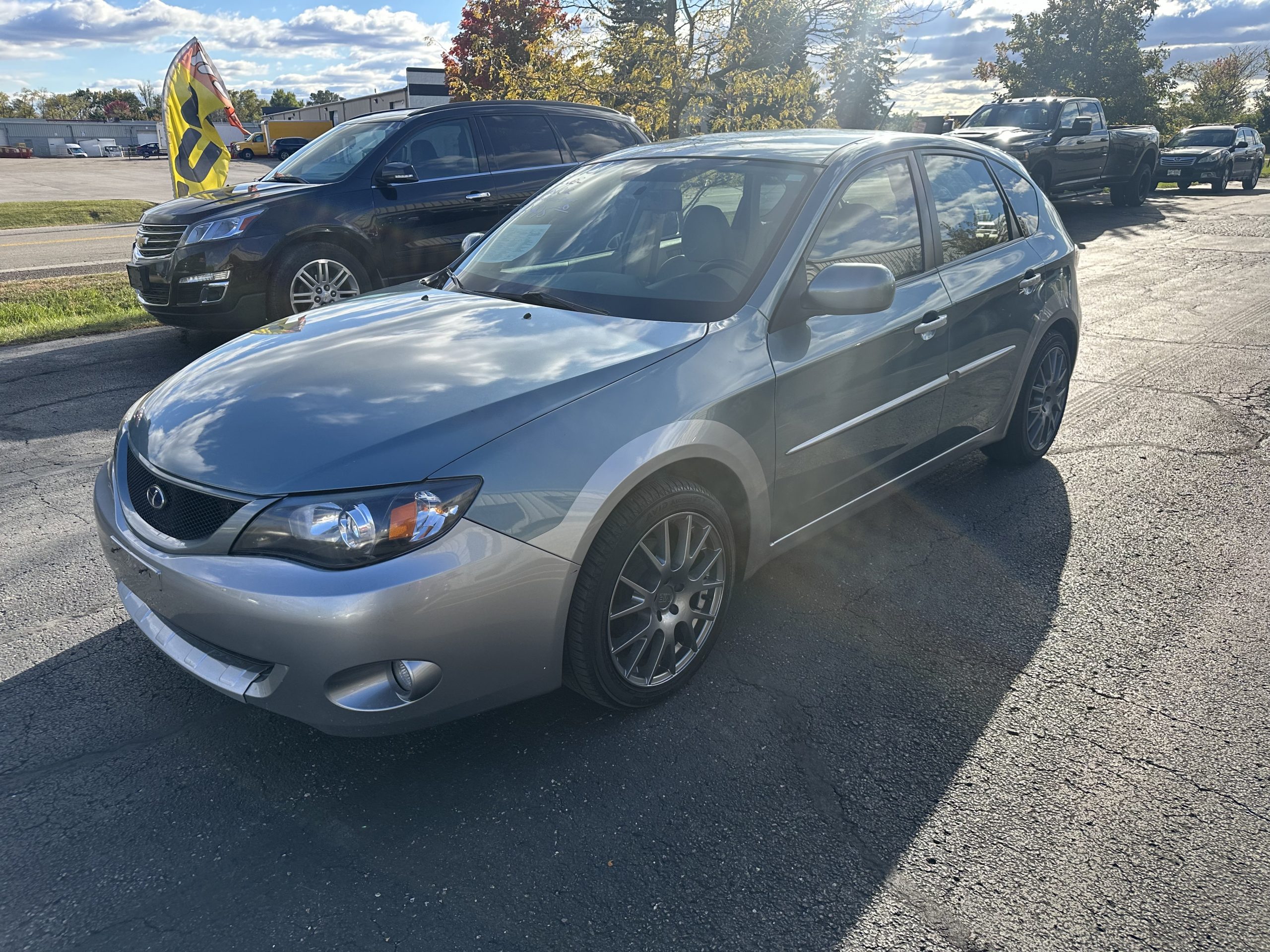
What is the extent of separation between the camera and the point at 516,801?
2594 millimetres

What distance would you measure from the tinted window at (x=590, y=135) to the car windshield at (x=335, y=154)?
1.58 metres

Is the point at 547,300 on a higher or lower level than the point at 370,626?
higher

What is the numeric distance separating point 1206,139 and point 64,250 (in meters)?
25.6

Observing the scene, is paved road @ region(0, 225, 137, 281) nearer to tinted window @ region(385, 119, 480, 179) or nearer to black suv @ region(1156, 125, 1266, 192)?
tinted window @ region(385, 119, 480, 179)

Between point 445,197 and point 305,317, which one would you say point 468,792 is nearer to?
point 305,317

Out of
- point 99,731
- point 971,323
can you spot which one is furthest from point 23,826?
point 971,323

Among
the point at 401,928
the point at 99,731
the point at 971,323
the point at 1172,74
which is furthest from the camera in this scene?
A: the point at 1172,74

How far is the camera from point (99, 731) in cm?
285

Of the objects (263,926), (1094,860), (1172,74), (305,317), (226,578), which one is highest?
(1172,74)

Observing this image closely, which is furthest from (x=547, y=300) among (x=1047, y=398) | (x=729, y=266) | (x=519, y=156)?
(x=519, y=156)

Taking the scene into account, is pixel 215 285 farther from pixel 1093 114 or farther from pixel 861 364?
pixel 1093 114

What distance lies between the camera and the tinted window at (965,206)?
162 inches

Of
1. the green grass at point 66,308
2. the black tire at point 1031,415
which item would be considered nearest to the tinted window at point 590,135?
the green grass at point 66,308

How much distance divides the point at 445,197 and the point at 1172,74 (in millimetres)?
40683
